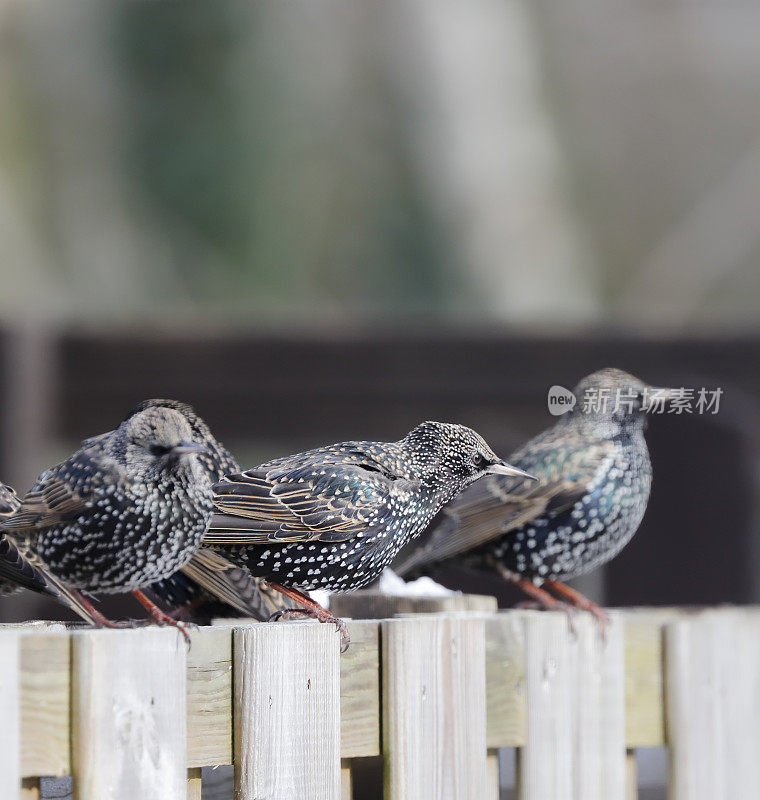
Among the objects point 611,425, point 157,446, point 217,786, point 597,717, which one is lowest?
point 217,786

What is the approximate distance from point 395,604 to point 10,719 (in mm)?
1214

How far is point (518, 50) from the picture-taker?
38.4ft

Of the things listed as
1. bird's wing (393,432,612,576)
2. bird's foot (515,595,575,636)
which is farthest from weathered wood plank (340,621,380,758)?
bird's wing (393,432,612,576)

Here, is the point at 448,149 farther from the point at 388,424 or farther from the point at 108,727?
the point at 108,727

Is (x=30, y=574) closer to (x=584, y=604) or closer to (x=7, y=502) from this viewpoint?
(x=7, y=502)

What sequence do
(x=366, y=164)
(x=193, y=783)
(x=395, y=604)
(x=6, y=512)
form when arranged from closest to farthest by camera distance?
(x=193, y=783)
(x=6, y=512)
(x=395, y=604)
(x=366, y=164)

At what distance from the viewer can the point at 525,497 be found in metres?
2.92

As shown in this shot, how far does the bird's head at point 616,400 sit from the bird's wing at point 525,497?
0.20ft

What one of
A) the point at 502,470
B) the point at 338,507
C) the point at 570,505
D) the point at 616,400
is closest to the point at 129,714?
the point at 338,507

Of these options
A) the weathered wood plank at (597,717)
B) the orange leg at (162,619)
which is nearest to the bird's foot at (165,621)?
the orange leg at (162,619)

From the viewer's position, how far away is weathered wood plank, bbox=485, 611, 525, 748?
2.30 meters

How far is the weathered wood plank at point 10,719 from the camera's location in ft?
5.77

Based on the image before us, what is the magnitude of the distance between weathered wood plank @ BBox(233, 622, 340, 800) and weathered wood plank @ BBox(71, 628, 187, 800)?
122 millimetres

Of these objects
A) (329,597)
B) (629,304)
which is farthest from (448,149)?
(329,597)
